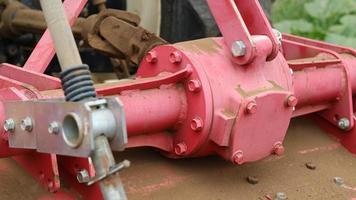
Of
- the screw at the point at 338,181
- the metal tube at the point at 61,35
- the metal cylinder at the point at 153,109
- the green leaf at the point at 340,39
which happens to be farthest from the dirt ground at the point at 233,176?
the green leaf at the point at 340,39

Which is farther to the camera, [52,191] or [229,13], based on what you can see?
[229,13]

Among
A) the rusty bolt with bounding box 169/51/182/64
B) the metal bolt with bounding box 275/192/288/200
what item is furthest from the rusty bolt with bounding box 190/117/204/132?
the metal bolt with bounding box 275/192/288/200

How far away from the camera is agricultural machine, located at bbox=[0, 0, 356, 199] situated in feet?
2.92

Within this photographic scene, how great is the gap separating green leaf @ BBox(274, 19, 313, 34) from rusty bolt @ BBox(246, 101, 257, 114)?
12.0 feet

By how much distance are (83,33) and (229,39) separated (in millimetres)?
660


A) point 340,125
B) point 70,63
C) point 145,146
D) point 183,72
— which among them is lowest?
point 340,125

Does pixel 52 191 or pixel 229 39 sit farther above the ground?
pixel 229 39

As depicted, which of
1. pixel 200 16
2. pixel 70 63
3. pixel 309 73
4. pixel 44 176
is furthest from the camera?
pixel 200 16

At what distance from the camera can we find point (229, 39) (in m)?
1.35

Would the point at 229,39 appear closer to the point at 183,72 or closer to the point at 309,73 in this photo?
the point at 183,72

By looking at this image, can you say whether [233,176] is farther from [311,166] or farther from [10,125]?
[10,125]

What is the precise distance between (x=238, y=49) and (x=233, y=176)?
0.29 metres

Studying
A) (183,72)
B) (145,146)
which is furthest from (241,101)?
(145,146)

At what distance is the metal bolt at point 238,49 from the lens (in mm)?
1312
